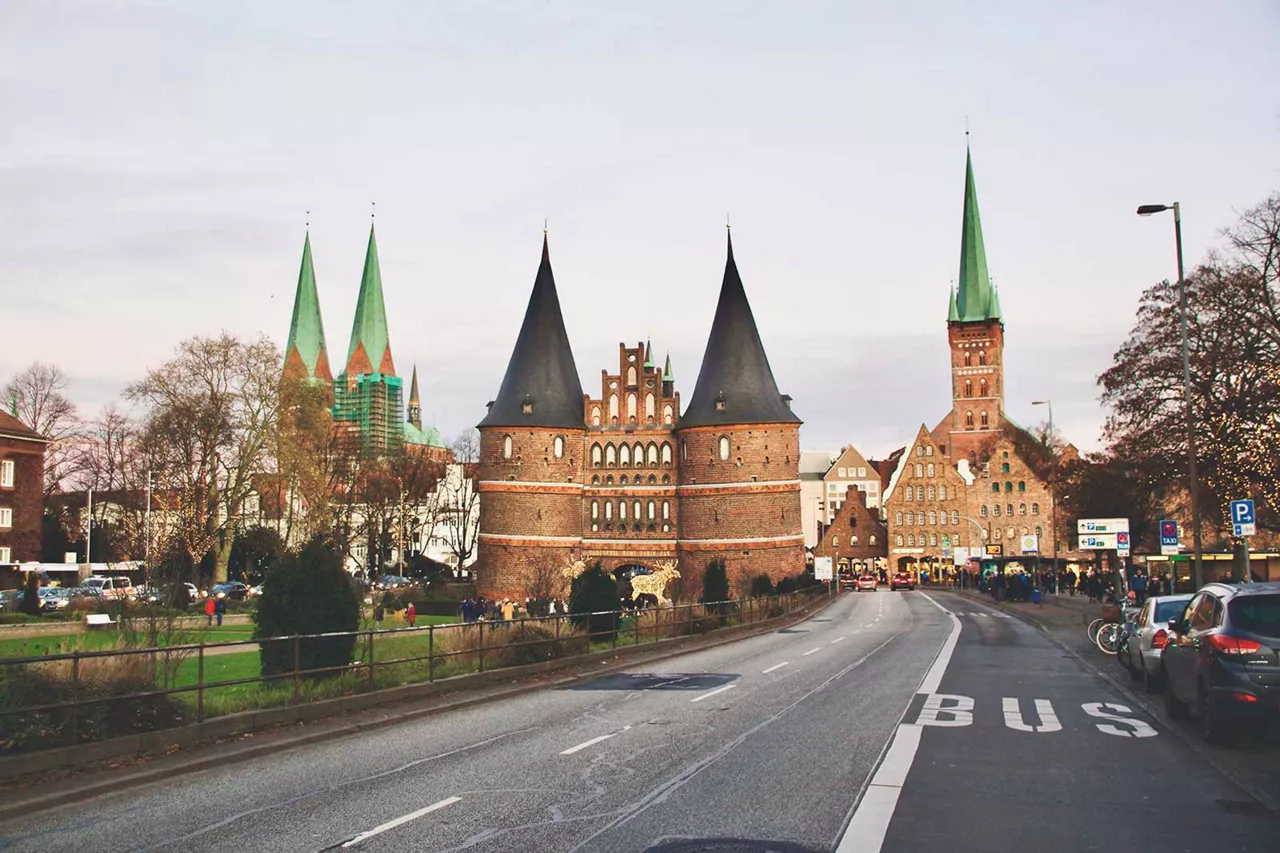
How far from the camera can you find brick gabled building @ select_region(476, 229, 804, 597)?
80.1 metres

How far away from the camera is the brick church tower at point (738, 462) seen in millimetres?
79688

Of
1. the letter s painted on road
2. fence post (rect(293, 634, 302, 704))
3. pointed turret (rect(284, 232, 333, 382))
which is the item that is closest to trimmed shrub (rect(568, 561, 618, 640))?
fence post (rect(293, 634, 302, 704))

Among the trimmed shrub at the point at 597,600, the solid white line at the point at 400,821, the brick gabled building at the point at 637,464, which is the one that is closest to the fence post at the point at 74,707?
the solid white line at the point at 400,821

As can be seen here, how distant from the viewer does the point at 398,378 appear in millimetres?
149375

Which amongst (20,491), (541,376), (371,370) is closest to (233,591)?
(20,491)

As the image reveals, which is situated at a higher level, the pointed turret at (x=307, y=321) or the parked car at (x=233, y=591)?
the pointed turret at (x=307, y=321)

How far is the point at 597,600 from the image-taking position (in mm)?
27375

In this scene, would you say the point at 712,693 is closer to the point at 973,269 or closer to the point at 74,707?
the point at 74,707

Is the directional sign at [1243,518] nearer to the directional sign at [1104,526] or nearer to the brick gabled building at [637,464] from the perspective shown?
the directional sign at [1104,526]

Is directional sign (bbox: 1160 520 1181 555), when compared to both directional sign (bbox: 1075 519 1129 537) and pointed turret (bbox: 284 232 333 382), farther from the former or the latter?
pointed turret (bbox: 284 232 333 382)

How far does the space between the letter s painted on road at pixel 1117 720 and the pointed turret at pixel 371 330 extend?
442 ft

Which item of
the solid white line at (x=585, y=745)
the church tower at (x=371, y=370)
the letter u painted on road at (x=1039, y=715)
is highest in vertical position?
the church tower at (x=371, y=370)

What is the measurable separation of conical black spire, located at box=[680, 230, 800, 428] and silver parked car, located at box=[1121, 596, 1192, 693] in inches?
2327

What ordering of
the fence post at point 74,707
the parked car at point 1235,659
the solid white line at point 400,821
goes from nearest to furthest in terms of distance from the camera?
the solid white line at point 400,821
the fence post at point 74,707
the parked car at point 1235,659
